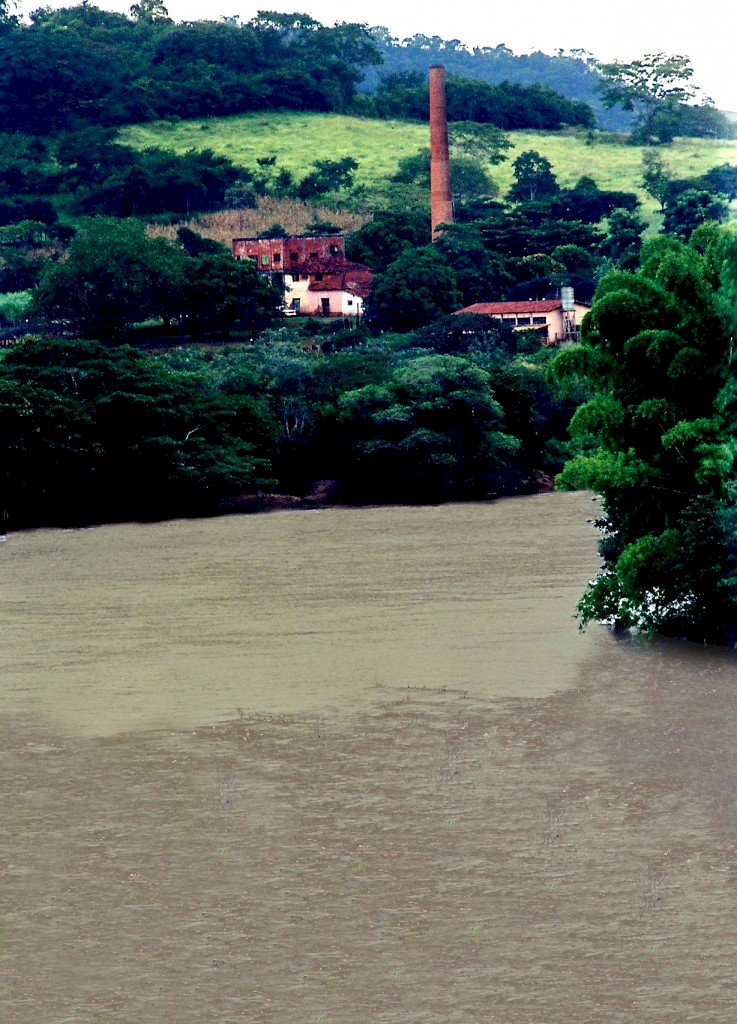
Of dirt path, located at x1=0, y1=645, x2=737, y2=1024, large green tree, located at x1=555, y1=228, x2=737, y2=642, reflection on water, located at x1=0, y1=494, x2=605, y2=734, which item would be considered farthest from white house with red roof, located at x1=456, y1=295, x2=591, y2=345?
dirt path, located at x1=0, y1=645, x2=737, y2=1024

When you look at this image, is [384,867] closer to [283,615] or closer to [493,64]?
[283,615]

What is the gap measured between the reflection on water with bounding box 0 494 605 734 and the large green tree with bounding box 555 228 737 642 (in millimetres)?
1058

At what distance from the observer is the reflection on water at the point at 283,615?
13984 mm

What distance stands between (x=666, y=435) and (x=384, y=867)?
5566 mm

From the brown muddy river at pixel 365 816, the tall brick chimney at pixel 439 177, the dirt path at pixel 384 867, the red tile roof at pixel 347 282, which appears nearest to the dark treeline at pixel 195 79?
the tall brick chimney at pixel 439 177

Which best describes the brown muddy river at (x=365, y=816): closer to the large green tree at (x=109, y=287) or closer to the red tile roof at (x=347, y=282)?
the large green tree at (x=109, y=287)

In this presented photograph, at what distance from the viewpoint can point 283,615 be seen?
1789cm

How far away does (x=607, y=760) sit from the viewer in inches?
443

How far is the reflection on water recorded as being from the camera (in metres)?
14.0

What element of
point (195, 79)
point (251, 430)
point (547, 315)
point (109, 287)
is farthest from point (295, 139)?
point (251, 430)

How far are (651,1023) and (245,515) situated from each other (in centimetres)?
2214

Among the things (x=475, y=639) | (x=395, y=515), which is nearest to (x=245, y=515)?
(x=395, y=515)

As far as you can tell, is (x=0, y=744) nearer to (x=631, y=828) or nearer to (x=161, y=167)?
(x=631, y=828)

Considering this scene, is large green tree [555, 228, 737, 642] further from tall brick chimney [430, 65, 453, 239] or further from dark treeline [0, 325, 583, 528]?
tall brick chimney [430, 65, 453, 239]
